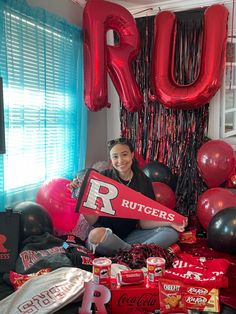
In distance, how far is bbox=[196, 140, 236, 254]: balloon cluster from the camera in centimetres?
205

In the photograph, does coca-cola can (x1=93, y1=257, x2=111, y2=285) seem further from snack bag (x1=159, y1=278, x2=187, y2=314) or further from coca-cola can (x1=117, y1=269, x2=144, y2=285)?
snack bag (x1=159, y1=278, x2=187, y2=314)

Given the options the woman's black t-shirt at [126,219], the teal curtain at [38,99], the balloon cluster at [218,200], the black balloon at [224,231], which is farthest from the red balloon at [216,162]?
the teal curtain at [38,99]

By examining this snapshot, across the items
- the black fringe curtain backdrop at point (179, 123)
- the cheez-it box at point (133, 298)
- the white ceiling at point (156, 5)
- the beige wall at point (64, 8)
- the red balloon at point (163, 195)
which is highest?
the white ceiling at point (156, 5)

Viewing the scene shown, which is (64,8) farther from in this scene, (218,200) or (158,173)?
(218,200)

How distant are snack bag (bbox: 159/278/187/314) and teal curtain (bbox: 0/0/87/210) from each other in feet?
4.32

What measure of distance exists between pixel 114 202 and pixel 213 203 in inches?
32.7

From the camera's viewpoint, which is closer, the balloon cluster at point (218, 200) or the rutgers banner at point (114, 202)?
the rutgers banner at point (114, 202)

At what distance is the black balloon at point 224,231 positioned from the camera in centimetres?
202

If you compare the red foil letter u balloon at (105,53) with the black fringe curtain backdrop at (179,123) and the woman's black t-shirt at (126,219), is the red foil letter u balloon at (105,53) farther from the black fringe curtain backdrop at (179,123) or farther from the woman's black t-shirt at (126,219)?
the woman's black t-shirt at (126,219)

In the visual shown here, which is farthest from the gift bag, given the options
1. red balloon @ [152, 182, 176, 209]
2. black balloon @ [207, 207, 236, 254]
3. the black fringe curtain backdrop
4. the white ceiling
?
the white ceiling

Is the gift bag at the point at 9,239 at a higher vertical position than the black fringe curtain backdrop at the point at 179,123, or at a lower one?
lower

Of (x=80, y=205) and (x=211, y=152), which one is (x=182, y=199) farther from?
(x=80, y=205)

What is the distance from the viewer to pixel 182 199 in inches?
122

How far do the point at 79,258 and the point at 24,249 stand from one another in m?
0.33
